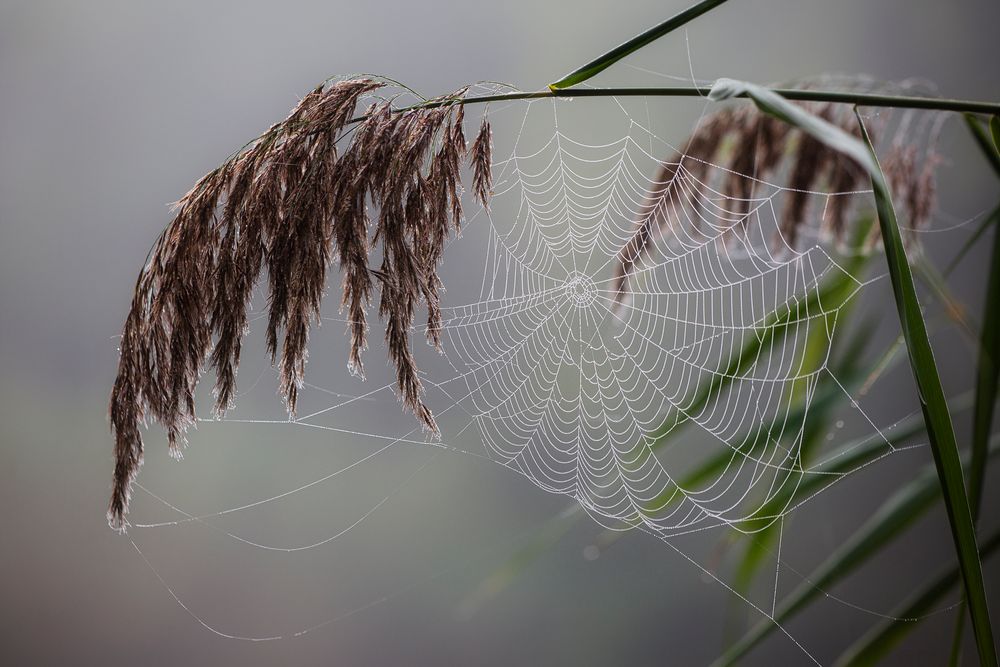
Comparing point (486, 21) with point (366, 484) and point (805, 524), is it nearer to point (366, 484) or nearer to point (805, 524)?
point (366, 484)

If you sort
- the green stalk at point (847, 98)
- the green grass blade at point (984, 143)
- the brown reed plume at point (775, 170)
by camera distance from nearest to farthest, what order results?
the green stalk at point (847, 98) < the green grass blade at point (984, 143) < the brown reed plume at point (775, 170)

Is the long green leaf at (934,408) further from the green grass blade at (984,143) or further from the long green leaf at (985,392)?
the green grass blade at (984,143)

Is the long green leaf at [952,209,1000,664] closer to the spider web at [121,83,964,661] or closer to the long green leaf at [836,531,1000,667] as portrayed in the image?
the long green leaf at [836,531,1000,667]

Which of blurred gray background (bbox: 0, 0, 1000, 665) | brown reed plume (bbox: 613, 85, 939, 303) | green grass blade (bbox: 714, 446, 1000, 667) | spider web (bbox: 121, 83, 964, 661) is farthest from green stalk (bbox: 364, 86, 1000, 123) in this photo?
blurred gray background (bbox: 0, 0, 1000, 665)

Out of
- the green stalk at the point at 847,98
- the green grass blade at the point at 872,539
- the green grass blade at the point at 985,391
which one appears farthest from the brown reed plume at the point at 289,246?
the green grass blade at the point at 985,391

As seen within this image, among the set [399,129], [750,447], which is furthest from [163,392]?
[750,447]

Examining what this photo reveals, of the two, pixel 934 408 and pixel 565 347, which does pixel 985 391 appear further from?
pixel 565 347
